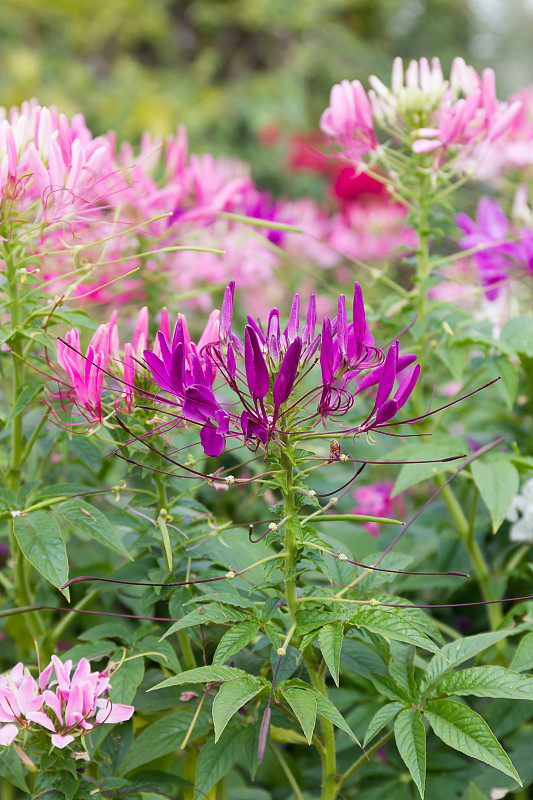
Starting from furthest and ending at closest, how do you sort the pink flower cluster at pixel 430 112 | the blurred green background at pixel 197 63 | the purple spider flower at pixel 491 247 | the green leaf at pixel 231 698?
1. the blurred green background at pixel 197 63
2. the purple spider flower at pixel 491 247
3. the pink flower cluster at pixel 430 112
4. the green leaf at pixel 231 698

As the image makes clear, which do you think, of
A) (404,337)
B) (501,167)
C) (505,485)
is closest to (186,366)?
(505,485)

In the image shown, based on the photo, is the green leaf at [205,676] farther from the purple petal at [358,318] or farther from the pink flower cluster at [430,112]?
the pink flower cluster at [430,112]

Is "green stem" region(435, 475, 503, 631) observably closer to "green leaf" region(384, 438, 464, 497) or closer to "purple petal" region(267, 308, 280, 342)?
"green leaf" region(384, 438, 464, 497)

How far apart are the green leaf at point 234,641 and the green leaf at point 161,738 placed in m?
0.16

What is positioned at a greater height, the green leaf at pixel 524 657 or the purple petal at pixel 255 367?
the purple petal at pixel 255 367

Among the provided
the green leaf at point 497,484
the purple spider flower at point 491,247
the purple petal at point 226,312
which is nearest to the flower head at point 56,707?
the purple petal at point 226,312

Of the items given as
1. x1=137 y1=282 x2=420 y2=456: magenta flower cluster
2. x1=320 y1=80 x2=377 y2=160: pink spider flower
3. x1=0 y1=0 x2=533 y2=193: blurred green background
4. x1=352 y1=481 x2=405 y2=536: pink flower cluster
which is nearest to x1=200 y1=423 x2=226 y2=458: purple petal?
x1=137 y1=282 x2=420 y2=456: magenta flower cluster

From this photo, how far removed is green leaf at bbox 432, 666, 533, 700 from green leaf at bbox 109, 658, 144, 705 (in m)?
0.30

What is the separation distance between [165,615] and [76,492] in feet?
0.63

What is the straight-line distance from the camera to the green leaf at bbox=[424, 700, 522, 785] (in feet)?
2.16

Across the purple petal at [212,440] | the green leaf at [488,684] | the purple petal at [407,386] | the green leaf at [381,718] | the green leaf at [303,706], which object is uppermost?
the purple petal at [407,386]

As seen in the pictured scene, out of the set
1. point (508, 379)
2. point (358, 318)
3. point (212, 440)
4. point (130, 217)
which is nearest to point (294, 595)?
point (212, 440)

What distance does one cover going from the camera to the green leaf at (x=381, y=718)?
27.9 inches

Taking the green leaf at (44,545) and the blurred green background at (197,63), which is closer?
the green leaf at (44,545)
